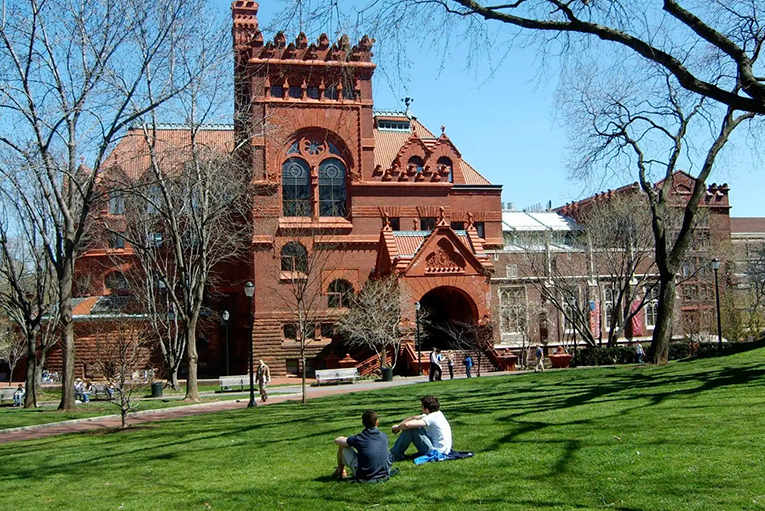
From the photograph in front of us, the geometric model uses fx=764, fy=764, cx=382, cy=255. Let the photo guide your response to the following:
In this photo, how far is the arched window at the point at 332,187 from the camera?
49.2 m

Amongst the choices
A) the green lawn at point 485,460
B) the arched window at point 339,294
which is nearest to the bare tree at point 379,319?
the arched window at point 339,294

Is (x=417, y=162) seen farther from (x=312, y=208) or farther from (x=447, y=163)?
(x=312, y=208)

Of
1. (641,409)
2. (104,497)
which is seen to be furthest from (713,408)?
(104,497)

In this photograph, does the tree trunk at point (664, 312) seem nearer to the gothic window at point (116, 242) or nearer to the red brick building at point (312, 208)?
the red brick building at point (312, 208)

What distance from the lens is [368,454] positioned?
9688mm

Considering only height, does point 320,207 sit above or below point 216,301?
above

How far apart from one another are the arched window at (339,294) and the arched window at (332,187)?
14.9 ft

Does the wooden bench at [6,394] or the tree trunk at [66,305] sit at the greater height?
the tree trunk at [66,305]

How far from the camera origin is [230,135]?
63.0 metres

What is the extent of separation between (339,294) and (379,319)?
28.4 feet

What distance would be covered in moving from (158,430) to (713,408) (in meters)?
11.8

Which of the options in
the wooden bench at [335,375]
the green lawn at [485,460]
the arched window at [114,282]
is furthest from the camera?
the arched window at [114,282]

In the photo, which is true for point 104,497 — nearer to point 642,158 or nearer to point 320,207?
point 642,158

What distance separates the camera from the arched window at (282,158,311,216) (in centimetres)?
4809
